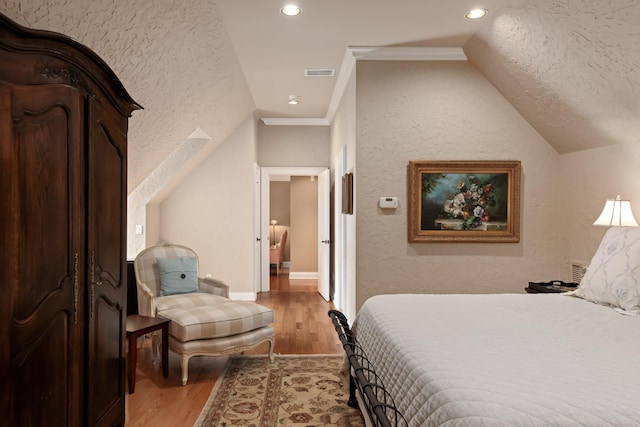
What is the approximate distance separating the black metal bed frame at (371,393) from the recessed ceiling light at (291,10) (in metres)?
2.15

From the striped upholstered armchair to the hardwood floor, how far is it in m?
0.18

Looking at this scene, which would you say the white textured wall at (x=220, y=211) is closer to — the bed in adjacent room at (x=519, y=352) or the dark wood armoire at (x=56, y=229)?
the bed in adjacent room at (x=519, y=352)

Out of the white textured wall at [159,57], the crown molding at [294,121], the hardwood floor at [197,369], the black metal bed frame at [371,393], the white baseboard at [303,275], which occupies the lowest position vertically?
the hardwood floor at [197,369]

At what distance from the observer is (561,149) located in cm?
409

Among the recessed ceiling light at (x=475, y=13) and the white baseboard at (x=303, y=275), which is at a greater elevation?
the recessed ceiling light at (x=475, y=13)

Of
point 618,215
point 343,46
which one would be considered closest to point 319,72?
point 343,46

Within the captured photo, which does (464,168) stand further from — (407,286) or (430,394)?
(430,394)

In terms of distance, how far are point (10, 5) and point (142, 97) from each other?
1553 millimetres

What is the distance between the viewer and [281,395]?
10.1 feet

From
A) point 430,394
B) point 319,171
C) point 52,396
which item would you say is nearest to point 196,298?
point 52,396

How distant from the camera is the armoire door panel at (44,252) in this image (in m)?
1.39

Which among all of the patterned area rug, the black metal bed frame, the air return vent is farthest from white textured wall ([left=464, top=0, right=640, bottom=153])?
the patterned area rug

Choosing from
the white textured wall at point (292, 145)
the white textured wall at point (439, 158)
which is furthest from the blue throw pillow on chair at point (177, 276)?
the white textured wall at point (292, 145)

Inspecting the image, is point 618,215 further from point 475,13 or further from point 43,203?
point 43,203
